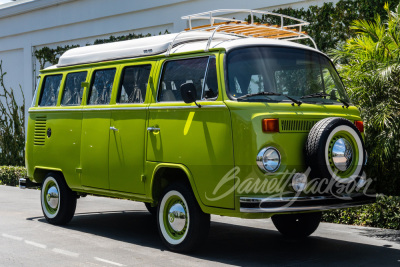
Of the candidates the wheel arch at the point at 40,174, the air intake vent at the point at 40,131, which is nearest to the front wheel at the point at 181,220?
the wheel arch at the point at 40,174

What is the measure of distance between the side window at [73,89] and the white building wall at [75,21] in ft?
19.2

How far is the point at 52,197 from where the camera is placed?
10.0m

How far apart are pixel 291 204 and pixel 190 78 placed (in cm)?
206

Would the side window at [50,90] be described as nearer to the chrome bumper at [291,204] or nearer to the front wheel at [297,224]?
the front wheel at [297,224]

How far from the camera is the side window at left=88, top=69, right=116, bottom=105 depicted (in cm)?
906

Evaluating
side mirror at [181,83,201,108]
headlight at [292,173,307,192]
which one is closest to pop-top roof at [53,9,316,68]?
side mirror at [181,83,201,108]

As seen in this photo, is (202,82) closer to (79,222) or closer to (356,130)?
(356,130)

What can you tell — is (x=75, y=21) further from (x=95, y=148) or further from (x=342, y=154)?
(x=342, y=154)

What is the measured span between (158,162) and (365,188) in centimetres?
254

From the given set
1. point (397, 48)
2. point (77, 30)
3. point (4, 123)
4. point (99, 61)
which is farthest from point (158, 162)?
point (4, 123)

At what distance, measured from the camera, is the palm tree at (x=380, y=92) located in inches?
379

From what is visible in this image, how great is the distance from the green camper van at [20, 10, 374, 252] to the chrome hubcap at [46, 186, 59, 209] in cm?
27

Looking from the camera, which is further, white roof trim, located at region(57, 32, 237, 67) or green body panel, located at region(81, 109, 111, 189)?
green body panel, located at region(81, 109, 111, 189)

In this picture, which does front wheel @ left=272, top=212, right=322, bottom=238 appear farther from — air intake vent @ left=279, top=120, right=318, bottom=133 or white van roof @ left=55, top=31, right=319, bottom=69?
white van roof @ left=55, top=31, right=319, bottom=69
